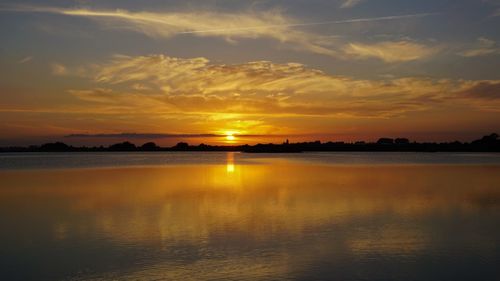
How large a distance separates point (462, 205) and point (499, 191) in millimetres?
5452

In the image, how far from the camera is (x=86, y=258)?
27.5 ft

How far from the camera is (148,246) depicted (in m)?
9.24

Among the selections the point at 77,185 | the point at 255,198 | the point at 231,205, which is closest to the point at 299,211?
the point at 231,205

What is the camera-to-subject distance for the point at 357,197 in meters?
17.3

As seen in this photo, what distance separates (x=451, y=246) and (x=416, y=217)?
3.54 m

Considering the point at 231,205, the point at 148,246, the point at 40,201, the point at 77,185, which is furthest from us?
the point at 77,185

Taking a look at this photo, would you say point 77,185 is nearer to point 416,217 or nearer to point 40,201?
point 40,201

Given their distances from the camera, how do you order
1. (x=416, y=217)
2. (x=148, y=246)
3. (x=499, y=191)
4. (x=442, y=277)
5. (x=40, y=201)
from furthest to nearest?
(x=499, y=191) → (x=40, y=201) → (x=416, y=217) → (x=148, y=246) → (x=442, y=277)

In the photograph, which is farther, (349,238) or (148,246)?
(349,238)

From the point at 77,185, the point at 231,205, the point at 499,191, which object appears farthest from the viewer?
the point at 77,185

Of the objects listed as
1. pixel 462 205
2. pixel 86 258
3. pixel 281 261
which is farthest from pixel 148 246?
pixel 462 205

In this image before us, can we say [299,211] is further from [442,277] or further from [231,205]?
[442,277]

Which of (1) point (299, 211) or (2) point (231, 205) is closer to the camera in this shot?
(1) point (299, 211)

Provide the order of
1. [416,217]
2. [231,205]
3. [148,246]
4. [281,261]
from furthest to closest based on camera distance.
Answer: [231,205] < [416,217] < [148,246] < [281,261]
